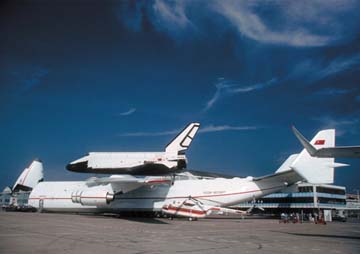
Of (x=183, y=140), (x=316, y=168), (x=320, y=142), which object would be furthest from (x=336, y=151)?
(x=183, y=140)

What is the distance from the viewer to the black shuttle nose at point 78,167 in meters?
30.4

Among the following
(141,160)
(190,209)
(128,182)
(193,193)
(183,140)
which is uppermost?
(183,140)

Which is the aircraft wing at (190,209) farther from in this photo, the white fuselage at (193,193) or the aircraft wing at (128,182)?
the aircraft wing at (128,182)

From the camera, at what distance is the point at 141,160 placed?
29.4 meters

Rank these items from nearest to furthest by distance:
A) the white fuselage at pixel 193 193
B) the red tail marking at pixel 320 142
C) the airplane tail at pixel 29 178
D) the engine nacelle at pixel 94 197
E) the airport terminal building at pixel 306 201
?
the red tail marking at pixel 320 142
the engine nacelle at pixel 94 197
the white fuselage at pixel 193 193
the airplane tail at pixel 29 178
the airport terminal building at pixel 306 201

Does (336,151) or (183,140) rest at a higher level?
(183,140)

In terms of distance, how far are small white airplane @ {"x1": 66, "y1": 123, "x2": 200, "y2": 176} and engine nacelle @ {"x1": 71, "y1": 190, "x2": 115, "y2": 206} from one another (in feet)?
6.65

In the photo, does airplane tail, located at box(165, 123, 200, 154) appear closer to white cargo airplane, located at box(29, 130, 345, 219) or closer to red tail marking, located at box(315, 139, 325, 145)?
white cargo airplane, located at box(29, 130, 345, 219)

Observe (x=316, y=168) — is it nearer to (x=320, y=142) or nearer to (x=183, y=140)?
(x=320, y=142)

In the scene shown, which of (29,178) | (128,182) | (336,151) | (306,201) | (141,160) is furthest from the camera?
(306,201)

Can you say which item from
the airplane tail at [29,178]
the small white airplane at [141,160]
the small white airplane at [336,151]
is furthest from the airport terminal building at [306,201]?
the small white airplane at [336,151]

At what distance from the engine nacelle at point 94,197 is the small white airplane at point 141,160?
2.03 meters

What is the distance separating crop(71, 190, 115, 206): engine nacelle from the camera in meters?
30.6

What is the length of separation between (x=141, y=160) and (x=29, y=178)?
25706 millimetres
